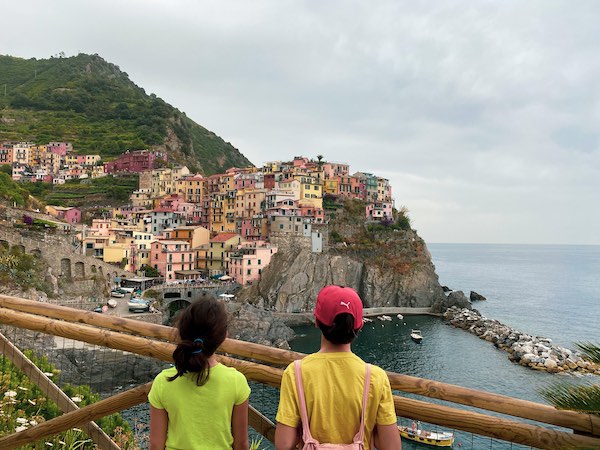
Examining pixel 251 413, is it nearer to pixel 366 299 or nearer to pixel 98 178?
pixel 366 299

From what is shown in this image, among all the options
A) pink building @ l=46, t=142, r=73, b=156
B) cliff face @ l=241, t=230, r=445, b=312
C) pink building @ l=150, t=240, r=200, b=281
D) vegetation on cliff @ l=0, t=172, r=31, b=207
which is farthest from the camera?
pink building @ l=46, t=142, r=73, b=156

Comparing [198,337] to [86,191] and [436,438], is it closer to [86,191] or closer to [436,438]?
[436,438]

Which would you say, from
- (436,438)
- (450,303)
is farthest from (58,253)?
(450,303)

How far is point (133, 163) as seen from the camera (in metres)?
75.9

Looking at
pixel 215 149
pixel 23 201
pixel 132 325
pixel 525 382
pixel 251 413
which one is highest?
pixel 215 149

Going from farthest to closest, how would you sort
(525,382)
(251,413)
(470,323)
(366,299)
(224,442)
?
(366,299), (470,323), (525,382), (251,413), (224,442)

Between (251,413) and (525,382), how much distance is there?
32989 mm

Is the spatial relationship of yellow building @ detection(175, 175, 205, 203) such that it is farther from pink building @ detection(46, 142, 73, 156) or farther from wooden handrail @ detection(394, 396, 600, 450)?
wooden handrail @ detection(394, 396, 600, 450)

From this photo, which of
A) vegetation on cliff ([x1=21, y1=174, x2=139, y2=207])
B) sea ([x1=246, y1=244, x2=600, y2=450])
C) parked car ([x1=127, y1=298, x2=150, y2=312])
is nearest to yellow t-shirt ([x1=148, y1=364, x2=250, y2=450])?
sea ([x1=246, y1=244, x2=600, y2=450])

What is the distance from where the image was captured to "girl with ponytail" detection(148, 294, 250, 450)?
229 centimetres

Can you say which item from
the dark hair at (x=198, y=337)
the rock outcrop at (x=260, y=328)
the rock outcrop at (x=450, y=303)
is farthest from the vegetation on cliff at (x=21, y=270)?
the rock outcrop at (x=450, y=303)

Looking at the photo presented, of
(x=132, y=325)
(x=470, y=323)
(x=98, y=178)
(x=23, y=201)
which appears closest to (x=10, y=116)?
(x=98, y=178)

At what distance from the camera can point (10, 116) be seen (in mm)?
94000

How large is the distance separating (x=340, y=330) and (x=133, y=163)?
79.9 m
